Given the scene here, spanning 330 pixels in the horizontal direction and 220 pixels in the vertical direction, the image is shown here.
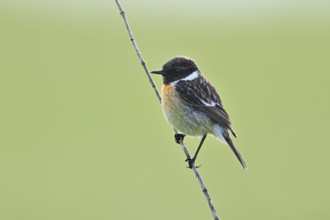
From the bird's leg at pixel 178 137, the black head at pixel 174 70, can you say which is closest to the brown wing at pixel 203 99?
the black head at pixel 174 70

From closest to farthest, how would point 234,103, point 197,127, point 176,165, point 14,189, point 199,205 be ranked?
point 197,127 → point 199,205 → point 14,189 → point 176,165 → point 234,103

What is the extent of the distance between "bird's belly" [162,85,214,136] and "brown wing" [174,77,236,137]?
0.06 m

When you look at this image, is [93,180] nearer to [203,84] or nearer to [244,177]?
[244,177]

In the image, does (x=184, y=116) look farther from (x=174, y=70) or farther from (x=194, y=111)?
(x=174, y=70)

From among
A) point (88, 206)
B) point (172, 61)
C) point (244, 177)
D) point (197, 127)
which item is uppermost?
point (172, 61)

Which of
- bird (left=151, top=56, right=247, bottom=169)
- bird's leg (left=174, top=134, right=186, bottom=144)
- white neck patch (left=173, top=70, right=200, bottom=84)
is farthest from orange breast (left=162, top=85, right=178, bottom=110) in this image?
bird's leg (left=174, top=134, right=186, bottom=144)

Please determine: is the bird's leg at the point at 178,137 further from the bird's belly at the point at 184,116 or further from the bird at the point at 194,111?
the bird's belly at the point at 184,116

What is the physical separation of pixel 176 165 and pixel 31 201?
3235 mm

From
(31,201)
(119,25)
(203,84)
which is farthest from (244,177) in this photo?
(119,25)

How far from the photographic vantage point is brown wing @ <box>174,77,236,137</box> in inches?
247

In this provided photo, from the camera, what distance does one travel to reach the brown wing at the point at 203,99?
247 inches

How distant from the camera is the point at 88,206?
1099 cm

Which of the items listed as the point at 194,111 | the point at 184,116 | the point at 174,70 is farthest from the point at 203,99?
the point at 174,70

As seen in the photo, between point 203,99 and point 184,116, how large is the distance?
292 millimetres
